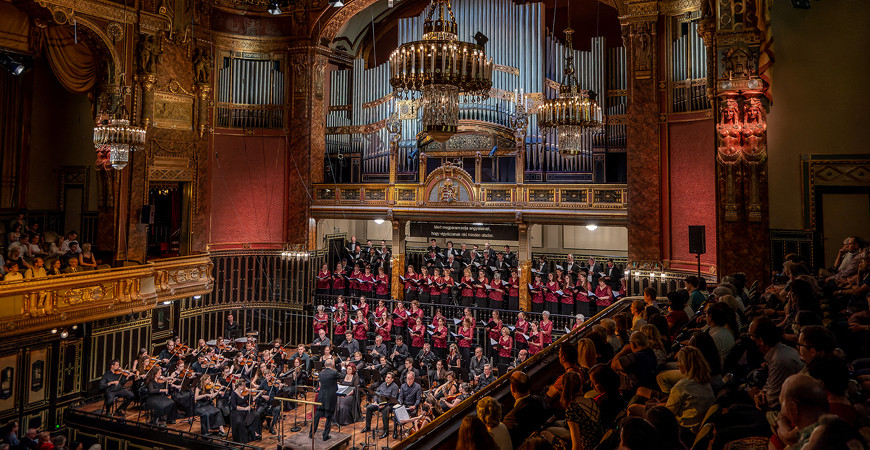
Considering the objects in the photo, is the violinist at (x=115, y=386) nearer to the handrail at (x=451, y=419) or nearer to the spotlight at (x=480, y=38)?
the handrail at (x=451, y=419)

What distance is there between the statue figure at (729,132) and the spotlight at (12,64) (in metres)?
15.1

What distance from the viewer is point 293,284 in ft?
56.9

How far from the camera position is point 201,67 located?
15.7 metres

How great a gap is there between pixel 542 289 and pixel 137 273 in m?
10.1

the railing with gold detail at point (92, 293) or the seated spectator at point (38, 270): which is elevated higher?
the seated spectator at point (38, 270)

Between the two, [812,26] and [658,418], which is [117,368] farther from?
[812,26]

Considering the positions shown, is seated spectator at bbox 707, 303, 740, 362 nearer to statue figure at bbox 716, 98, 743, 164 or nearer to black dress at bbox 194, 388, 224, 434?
statue figure at bbox 716, 98, 743, 164

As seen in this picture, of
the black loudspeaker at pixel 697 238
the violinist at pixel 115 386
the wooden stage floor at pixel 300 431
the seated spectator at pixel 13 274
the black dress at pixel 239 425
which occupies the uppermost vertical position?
the black loudspeaker at pixel 697 238

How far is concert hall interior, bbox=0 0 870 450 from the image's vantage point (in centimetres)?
614

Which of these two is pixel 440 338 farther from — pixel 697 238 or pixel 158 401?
pixel 697 238

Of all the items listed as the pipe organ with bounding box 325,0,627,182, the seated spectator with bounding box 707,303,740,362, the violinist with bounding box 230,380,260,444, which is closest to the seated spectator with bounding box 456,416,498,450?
the seated spectator with bounding box 707,303,740,362

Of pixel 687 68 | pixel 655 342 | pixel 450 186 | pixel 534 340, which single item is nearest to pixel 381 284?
pixel 450 186

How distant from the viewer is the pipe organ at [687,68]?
12.4m

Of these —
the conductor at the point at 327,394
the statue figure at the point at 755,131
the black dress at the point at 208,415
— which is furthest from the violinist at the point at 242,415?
the statue figure at the point at 755,131
